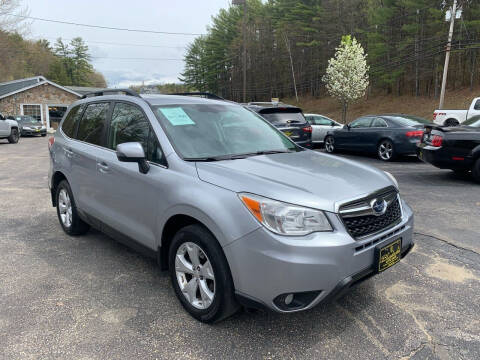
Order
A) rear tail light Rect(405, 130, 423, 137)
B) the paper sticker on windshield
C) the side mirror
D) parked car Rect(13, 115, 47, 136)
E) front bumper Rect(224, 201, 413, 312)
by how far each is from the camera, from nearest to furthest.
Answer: front bumper Rect(224, 201, 413, 312), the side mirror, the paper sticker on windshield, rear tail light Rect(405, 130, 423, 137), parked car Rect(13, 115, 47, 136)

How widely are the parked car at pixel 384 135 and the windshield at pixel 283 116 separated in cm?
247

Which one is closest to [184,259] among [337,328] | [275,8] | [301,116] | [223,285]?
[223,285]

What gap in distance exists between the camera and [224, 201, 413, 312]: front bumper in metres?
2.17

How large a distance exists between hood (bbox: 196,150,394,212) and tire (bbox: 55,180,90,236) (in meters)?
2.34

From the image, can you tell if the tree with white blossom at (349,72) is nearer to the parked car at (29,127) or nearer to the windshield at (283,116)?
the windshield at (283,116)

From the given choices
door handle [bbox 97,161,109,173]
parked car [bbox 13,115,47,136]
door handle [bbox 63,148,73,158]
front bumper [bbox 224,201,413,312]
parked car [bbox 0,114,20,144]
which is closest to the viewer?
front bumper [bbox 224,201,413,312]

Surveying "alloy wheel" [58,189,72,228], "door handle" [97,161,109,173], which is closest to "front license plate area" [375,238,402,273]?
"door handle" [97,161,109,173]

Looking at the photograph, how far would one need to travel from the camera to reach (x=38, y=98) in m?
34.8

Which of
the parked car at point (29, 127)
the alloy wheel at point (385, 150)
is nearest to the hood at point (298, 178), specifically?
the alloy wheel at point (385, 150)

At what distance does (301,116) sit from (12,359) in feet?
30.2

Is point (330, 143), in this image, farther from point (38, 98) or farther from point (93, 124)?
point (38, 98)

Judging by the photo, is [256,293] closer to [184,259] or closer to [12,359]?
[184,259]

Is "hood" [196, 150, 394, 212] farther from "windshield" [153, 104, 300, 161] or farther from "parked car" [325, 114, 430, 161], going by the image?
"parked car" [325, 114, 430, 161]

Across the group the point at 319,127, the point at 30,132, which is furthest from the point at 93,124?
the point at 30,132
